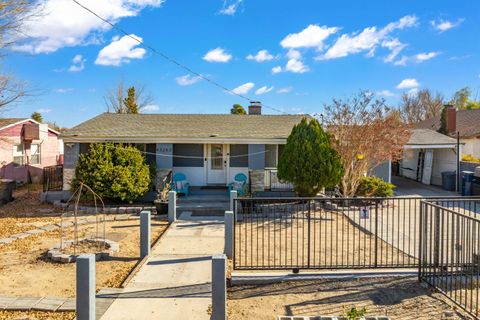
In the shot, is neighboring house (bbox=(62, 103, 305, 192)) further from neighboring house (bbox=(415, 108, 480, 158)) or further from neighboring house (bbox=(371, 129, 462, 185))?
neighboring house (bbox=(415, 108, 480, 158))

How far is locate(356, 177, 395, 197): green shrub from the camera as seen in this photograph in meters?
13.9

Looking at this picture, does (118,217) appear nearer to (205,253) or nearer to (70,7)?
(205,253)

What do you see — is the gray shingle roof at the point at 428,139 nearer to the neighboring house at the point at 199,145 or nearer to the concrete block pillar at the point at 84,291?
the neighboring house at the point at 199,145

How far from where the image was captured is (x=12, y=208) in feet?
43.9

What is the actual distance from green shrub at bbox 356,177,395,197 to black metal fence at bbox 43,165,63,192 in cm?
1251

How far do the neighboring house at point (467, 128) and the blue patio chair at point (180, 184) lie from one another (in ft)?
49.2

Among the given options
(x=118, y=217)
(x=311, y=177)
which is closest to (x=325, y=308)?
(x=311, y=177)

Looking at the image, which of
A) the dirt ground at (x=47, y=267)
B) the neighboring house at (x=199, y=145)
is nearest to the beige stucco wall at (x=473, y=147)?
the neighboring house at (x=199, y=145)

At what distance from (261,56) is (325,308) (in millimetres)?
16013

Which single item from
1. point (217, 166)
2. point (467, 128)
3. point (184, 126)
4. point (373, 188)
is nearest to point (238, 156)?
point (217, 166)

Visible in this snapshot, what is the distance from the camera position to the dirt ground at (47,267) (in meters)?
5.85

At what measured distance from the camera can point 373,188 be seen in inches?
546

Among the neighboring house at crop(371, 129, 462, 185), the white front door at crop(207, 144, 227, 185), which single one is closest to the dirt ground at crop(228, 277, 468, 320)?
the white front door at crop(207, 144, 227, 185)

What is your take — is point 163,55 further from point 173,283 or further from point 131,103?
point 131,103
